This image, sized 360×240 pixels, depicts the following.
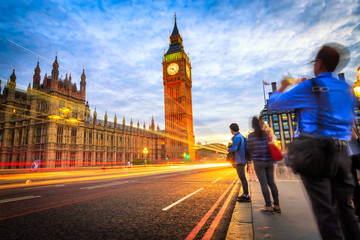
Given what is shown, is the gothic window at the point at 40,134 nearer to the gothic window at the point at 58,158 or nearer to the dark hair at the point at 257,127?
the gothic window at the point at 58,158

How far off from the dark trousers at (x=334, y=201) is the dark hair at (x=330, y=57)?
2.61 feet

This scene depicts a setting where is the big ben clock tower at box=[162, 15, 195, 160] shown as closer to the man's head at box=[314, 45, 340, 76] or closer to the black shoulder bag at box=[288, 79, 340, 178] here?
the man's head at box=[314, 45, 340, 76]

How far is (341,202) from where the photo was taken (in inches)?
62.0

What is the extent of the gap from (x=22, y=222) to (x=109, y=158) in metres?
45.5

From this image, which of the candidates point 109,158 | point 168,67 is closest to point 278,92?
point 109,158

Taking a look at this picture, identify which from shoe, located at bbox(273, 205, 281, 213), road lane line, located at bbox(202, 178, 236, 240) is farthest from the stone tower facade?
shoe, located at bbox(273, 205, 281, 213)

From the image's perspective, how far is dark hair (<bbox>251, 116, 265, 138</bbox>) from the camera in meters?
4.17

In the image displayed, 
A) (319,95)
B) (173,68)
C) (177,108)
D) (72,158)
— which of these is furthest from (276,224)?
(173,68)

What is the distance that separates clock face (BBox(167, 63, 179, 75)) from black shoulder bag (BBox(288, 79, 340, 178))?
74.2 meters

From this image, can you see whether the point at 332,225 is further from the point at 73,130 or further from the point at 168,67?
the point at 168,67

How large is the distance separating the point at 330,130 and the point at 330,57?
732mm

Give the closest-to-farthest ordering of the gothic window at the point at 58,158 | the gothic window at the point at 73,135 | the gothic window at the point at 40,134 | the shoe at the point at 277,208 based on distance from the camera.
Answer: the shoe at the point at 277,208, the gothic window at the point at 58,158, the gothic window at the point at 40,134, the gothic window at the point at 73,135

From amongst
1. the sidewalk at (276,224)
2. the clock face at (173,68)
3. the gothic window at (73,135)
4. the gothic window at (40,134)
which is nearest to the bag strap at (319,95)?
the sidewalk at (276,224)

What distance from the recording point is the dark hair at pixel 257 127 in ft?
13.7
